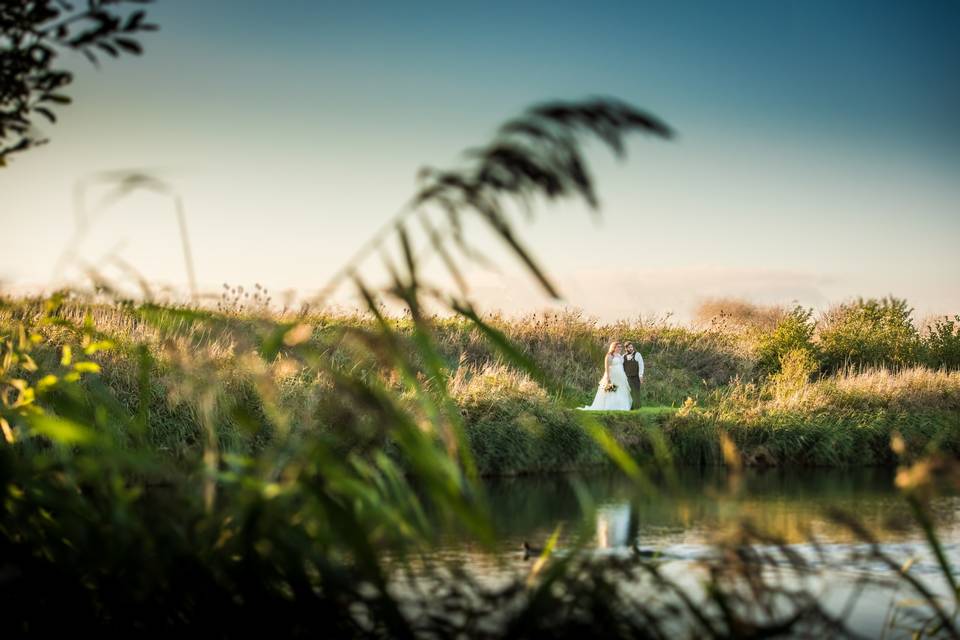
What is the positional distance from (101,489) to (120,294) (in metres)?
0.50

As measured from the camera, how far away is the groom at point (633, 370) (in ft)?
65.8

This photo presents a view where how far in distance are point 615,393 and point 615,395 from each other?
0.05m

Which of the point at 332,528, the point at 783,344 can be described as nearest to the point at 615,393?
the point at 783,344

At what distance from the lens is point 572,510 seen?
890 cm

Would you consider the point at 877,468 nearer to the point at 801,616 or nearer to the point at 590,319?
the point at 590,319

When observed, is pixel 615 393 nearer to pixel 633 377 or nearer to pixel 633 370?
pixel 633 370

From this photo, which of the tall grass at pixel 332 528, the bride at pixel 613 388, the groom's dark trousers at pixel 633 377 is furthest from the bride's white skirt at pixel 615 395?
the tall grass at pixel 332 528

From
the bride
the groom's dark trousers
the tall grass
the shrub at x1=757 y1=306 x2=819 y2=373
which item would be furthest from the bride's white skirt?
the tall grass

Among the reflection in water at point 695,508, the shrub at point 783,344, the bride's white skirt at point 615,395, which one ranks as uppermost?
the shrub at point 783,344

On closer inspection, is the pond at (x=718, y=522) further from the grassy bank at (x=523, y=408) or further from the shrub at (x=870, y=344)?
the shrub at (x=870, y=344)

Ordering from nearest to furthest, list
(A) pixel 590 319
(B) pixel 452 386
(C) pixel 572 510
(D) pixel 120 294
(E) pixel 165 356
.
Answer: (D) pixel 120 294 < (C) pixel 572 510 < (E) pixel 165 356 < (B) pixel 452 386 < (A) pixel 590 319

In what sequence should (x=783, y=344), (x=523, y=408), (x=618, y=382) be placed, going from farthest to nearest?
(x=783, y=344), (x=618, y=382), (x=523, y=408)

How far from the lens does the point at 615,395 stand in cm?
1970

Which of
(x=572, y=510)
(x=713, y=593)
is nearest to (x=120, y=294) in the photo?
(x=713, y=593)
